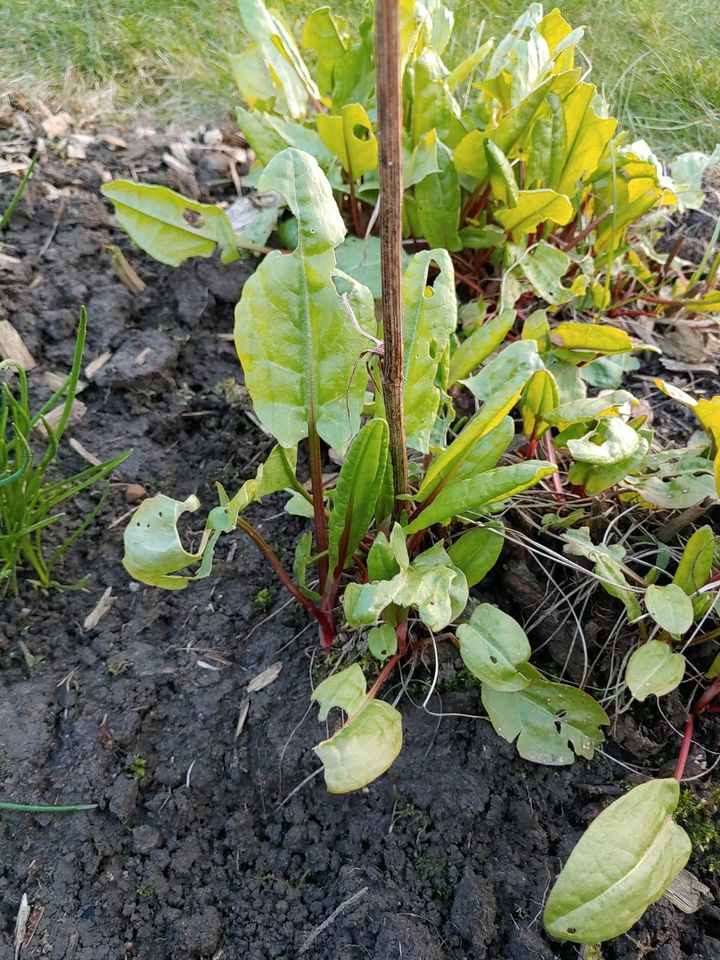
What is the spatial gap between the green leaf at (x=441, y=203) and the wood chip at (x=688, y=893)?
1.33 meters

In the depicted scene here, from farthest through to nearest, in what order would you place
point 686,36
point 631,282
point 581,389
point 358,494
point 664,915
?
point 686,36, point 631,282, point 581,389, point 358,494, point 664,915

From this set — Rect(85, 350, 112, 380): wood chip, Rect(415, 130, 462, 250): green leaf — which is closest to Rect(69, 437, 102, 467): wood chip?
Rect(85, 350, 112, 380): wood chip

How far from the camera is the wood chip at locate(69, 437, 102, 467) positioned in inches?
66.0

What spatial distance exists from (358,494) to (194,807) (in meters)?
0.59

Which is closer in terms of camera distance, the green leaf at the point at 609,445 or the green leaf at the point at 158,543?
the green leaf at the point at 158,543

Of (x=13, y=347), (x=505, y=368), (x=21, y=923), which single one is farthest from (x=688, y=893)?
(x=13, y=347)

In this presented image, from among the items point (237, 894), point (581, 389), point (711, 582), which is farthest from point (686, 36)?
point (237, 894)

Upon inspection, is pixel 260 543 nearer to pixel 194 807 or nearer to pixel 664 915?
pixel 194 807

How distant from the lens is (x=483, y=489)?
1155 millimetres

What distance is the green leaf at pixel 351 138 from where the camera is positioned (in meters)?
1.57

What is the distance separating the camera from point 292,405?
1.24m

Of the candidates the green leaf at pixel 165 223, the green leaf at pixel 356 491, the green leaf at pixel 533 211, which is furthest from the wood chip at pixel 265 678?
the green leaf at pixel 533 211

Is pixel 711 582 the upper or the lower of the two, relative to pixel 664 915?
upper

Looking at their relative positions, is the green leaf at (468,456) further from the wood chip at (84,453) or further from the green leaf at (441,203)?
the wood chip at (84,453)
